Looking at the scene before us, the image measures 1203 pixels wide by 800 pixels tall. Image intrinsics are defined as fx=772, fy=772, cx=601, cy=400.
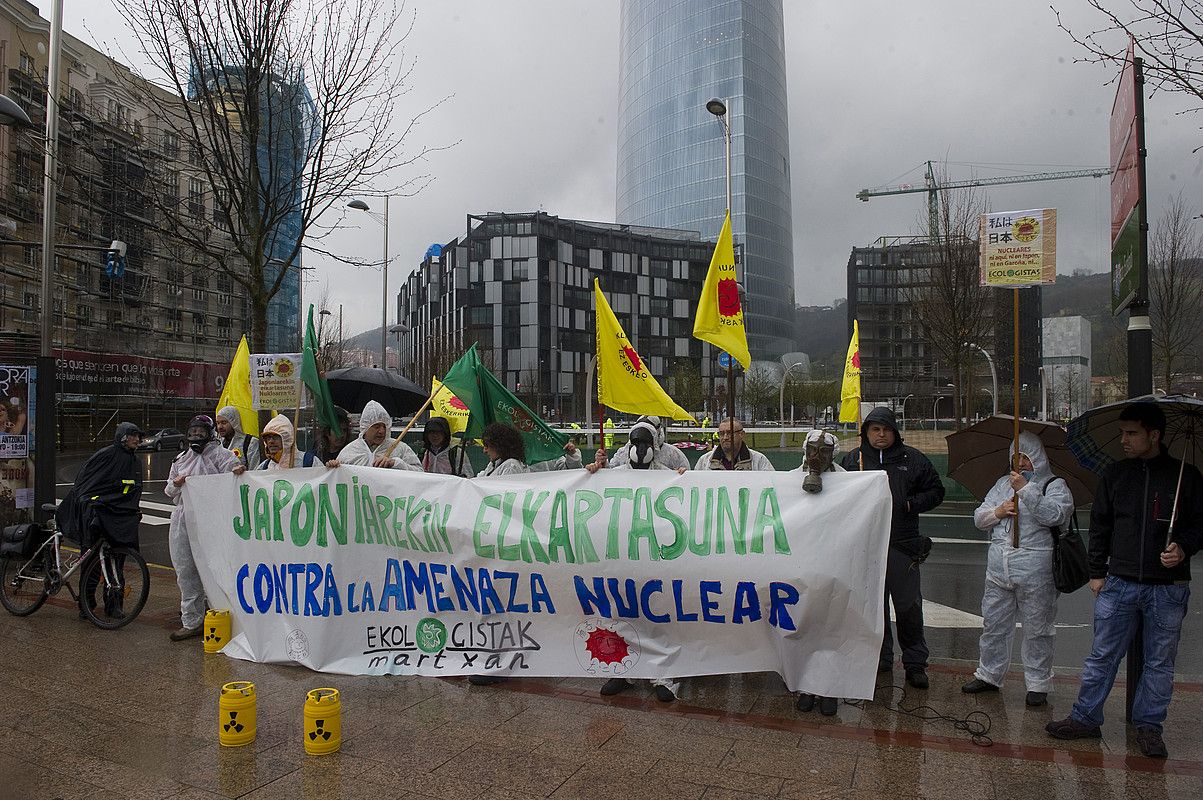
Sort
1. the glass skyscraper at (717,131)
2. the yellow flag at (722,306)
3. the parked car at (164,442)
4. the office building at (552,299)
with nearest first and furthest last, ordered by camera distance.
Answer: the yellow flag at (722,306) → the parked car at (164,442) → the office building at (552,299) → the glass skyscraper at (717,131)

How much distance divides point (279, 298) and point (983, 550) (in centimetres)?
4467

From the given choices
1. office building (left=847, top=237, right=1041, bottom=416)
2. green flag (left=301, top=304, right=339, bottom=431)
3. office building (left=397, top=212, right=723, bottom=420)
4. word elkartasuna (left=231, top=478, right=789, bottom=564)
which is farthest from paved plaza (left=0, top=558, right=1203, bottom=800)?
office building (left=847, top=237, right=1041, bottom=416)

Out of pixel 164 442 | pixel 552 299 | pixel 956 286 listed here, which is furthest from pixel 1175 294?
pixel 552 299

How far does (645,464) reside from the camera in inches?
221

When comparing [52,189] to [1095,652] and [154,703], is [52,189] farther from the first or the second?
[1095,652]

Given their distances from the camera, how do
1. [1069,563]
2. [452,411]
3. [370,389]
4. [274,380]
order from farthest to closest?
[370,389]
[452,411]
[274,380]
[1069,563]

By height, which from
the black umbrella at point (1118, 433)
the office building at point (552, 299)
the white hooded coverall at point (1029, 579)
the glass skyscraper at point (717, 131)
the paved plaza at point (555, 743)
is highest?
the glass skyscraper at point (717, 131)

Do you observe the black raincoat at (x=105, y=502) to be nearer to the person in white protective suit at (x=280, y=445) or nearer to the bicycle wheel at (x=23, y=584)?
the bicycle wheel at (x=23, y=584)

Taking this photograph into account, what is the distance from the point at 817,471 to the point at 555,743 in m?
2.31

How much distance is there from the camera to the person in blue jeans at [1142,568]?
4.29 metres

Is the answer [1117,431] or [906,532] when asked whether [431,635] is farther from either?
[1117,431]

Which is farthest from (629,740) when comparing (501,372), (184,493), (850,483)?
(501,372)

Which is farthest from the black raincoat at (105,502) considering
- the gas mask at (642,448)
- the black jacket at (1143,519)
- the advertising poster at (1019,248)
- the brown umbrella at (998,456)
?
the black jacket at (1143,519)

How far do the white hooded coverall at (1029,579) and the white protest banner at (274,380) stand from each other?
252 inches
